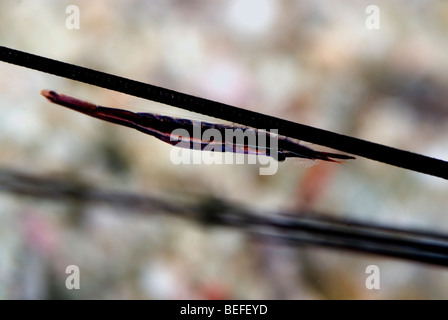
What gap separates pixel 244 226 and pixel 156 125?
541 millimetres

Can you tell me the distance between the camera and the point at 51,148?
3.00ft

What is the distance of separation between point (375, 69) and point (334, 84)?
0.08m

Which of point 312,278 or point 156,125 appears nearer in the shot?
point 156,125

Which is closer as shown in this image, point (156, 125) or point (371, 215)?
point (156, 125)

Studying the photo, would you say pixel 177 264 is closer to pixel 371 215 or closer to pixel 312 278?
pixel 312 278

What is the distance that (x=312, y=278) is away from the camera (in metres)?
0.87

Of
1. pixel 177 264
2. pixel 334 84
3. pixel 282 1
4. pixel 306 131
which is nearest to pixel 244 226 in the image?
pixel 177 264

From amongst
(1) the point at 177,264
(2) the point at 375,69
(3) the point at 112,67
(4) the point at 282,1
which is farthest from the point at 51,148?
(2) the point at 375,69

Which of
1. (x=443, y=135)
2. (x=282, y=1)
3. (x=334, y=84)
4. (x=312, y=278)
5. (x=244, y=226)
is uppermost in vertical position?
(x=282, y=1)

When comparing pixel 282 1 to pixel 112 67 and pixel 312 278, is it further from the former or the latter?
pixel 312 278

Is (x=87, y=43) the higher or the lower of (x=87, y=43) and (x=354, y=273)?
the higher

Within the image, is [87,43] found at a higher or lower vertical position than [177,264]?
higher

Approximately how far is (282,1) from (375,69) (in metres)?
0.22

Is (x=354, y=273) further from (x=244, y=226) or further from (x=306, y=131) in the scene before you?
(x=306, y=131)
